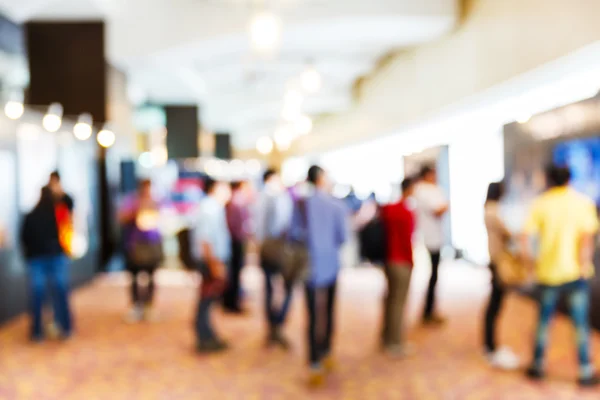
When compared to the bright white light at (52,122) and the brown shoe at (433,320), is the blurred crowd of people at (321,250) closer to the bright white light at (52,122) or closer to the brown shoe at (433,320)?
the brown shoe at (433,320)

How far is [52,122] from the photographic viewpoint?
788 cm

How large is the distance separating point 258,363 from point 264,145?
24.9 metres

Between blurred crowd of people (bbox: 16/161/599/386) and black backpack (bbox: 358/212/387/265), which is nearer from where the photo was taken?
blurred crowd of people (bbox: 16/161/599/386)

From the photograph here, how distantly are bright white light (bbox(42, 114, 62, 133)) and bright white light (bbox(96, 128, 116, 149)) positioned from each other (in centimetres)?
167

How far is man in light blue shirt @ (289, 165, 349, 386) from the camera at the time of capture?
4.29 metres

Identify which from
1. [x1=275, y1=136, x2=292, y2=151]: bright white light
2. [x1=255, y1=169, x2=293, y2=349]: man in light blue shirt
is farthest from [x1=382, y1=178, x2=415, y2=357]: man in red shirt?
[x1=275, y1=136, x2=292, y2=151]: bright white light

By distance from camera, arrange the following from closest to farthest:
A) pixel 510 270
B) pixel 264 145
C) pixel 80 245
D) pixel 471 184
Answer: pixel 510 270
pixel 80 245
pixel 471 184
pixel 264 145

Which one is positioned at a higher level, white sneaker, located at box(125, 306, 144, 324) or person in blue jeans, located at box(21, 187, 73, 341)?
person in blue jeans, located at box(21, 187, 73, 341)

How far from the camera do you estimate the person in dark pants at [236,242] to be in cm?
697

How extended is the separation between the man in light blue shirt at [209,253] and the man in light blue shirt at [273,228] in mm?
515

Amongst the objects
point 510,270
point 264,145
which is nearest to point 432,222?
point 510,270

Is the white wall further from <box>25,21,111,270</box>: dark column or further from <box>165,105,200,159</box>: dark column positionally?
<box>25,21,111,270</box>: dark column

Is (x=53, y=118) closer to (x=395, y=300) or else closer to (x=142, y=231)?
(x=142, y=231)

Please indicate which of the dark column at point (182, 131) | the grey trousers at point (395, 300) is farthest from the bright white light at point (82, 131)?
the grey trousers at point (395, 300)
